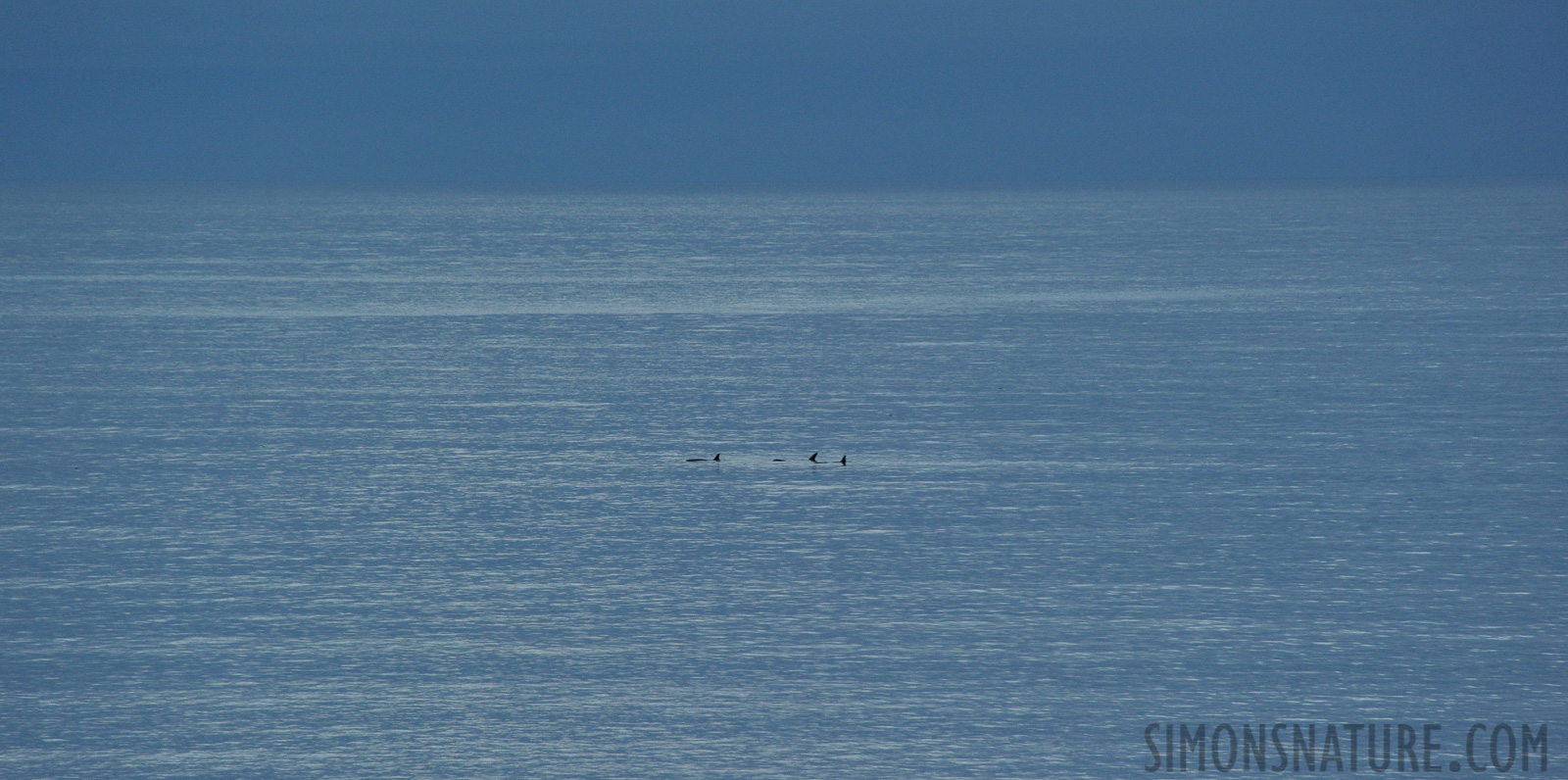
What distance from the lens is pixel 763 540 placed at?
2103cm

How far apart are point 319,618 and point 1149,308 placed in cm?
3814

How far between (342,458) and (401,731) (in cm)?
1284

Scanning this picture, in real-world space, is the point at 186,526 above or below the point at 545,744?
above

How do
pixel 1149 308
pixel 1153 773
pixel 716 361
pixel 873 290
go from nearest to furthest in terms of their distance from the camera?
pixel 1153 773 < pixel 716 361 < pixel 1149 308 < pixel 873 290

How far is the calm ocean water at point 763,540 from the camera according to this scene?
14.7 meters

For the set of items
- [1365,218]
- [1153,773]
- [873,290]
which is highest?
[1365,218]

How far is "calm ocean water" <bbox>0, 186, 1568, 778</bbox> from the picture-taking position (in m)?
14.7

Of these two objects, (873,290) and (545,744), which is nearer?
(545,744)

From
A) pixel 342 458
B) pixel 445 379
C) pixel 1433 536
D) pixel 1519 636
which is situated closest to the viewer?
pixel 1519 636

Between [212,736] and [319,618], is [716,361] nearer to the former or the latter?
[319,618]

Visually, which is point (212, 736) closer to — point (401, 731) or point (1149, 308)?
point (401, 731)

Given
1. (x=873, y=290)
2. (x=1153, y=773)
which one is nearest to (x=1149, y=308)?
(x=873, y=290)

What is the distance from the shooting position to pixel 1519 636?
1677 centimetres

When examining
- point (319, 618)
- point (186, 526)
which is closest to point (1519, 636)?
point (319, 618)
